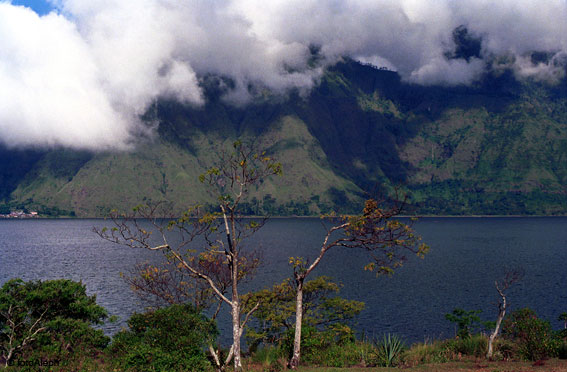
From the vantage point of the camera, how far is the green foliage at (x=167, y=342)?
70.7ft

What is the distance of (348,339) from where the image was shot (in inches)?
1572

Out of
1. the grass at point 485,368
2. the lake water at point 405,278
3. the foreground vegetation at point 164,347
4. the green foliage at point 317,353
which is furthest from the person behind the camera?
the lake water at point 405,278

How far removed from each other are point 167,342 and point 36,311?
43.5ft

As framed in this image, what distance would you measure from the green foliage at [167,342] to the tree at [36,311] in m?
5.85

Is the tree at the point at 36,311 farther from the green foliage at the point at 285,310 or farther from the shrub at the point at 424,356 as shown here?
the shrub at the point at 424,356

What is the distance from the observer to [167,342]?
23469 mm

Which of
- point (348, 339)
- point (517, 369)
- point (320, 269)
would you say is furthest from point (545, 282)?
point (517, 369)

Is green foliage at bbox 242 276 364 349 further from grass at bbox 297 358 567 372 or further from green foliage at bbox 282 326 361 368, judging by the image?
grass at bbox 297 358 567 372

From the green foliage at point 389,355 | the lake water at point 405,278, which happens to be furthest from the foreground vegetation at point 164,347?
the lake water at point 405,278

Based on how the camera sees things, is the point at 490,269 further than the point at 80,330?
Yes

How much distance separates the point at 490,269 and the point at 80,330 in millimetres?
116053

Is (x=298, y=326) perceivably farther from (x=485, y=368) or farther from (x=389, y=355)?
(x=485, y=368)

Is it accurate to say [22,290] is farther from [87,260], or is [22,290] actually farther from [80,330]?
[87,260]

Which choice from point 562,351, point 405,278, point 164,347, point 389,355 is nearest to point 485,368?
point 389,355
